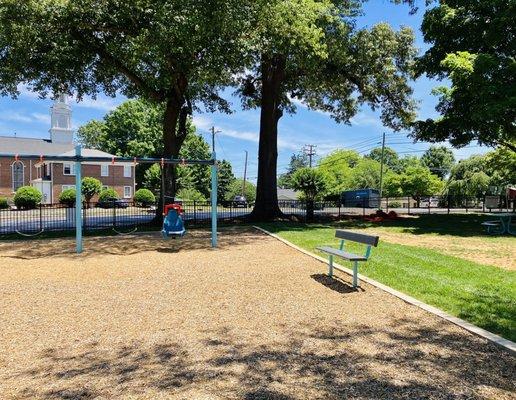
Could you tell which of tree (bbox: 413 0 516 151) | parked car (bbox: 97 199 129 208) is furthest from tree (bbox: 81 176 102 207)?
tree (bbox: 413 0 516 151)

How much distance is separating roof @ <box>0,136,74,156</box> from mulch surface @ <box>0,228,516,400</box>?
53.3 metres

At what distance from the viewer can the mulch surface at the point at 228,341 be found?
377 centimetres

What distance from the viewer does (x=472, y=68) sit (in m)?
16.2

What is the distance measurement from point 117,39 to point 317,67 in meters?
8.60

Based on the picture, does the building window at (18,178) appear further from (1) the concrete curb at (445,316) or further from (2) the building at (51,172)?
(1) the concrete curb at (445,316)

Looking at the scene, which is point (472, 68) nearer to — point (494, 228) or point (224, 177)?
point (494, 228)

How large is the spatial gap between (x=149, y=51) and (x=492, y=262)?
1150 centimetres

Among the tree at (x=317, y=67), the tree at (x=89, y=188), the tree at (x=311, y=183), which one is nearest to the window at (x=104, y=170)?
the tree at (x=89, y=188)

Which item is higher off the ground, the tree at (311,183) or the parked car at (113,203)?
the tree at (311,183)

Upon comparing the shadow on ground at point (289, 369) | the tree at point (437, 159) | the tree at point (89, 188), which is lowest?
the shadow on ground at point (289, 369)

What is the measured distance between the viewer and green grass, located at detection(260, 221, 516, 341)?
568 cm

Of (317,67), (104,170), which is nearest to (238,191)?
(104,170)

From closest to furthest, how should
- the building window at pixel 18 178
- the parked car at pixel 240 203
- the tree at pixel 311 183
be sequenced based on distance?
the parked car at pixel 240 203, the tree at pixel 311 183, the building window at pixel 18 178

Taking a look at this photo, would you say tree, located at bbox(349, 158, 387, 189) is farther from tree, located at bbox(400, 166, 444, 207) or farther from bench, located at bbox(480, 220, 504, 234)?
bench, located at bbox(480, 220, 504, 234)
